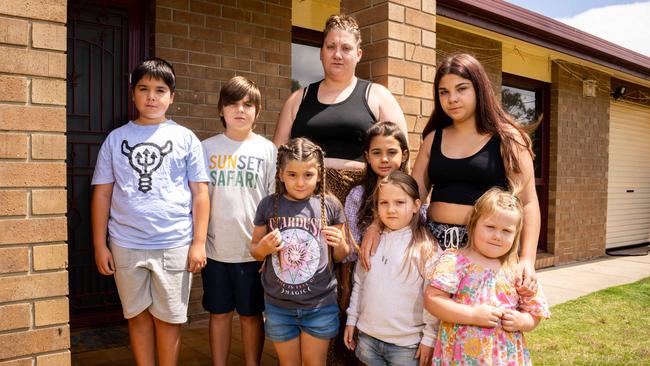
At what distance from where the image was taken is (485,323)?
2.04m

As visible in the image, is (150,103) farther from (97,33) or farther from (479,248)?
(97,33)

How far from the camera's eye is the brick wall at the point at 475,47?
6.63m

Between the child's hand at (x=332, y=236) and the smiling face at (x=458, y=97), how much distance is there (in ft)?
2.49

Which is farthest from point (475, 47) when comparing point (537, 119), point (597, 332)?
point (597, 332)

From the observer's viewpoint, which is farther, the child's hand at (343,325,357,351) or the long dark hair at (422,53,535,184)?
the child's hand at (343,325,357,351)

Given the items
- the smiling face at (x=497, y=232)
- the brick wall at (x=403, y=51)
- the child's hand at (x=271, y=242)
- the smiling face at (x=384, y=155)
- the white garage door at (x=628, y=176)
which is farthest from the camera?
the white garage door at (x=628, y=176)

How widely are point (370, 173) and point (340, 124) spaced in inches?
11.1

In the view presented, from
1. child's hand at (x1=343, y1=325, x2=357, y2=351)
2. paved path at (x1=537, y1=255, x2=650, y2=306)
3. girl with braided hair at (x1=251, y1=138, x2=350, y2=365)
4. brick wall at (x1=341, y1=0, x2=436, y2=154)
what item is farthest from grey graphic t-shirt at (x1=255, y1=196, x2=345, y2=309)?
paved path at (x1=537, y1=255, x2=650, y2=306)

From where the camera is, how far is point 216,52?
4.60 metres

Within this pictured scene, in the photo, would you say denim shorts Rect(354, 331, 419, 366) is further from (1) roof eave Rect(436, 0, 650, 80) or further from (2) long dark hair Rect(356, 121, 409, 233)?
(1) roof eave Rect(436, 0, 650, 80)

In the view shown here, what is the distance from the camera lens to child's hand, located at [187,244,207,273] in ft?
8.38

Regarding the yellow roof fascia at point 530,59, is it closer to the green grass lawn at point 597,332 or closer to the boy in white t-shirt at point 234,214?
the green grass lawn at point 597,332

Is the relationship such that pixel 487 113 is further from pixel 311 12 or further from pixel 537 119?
pixel 537 119

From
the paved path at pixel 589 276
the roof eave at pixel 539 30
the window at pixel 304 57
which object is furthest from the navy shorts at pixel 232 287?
the paved path at pixel 589 276
